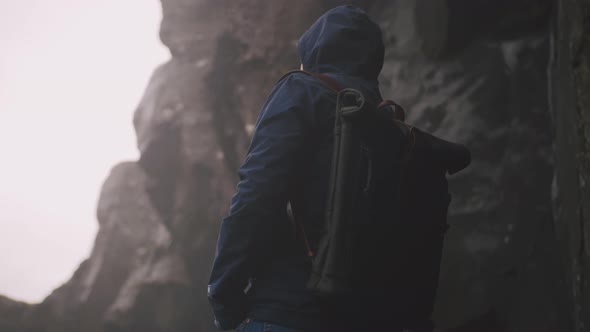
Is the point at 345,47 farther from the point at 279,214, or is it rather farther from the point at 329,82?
the point at 279,214

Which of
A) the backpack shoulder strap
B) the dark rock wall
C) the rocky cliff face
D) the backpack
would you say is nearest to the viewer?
the backpack

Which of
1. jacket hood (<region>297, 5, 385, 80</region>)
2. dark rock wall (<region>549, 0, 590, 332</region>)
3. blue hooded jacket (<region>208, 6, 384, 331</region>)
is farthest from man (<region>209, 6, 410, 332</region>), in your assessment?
dark rock wall (<region>549, 0, 590, 332</region>)

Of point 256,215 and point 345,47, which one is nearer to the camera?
point 256,215

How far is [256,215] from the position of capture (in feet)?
4.88

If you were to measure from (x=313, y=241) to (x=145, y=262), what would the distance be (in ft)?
24.9

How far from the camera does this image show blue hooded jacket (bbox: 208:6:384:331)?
1.47 metres

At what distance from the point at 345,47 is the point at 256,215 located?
2.60 feet

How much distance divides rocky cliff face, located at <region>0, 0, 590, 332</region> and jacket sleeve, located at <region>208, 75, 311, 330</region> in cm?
133

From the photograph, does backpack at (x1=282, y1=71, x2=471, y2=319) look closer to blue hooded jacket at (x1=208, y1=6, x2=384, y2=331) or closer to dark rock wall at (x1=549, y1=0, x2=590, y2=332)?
blue hooded jacket at (x1=208, y1=6, x2=384, y2=331)

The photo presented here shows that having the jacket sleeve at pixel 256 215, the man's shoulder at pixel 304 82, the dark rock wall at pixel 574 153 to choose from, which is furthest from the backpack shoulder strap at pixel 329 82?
the dark rock wall at pixel 574 153

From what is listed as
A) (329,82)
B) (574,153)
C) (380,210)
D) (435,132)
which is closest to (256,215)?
(380,210)

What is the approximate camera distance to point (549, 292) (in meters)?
3.21

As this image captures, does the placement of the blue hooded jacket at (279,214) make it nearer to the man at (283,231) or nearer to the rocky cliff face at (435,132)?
the man at (283,231)

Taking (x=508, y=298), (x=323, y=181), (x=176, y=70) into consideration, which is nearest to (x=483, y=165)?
(x=508, y=298)
